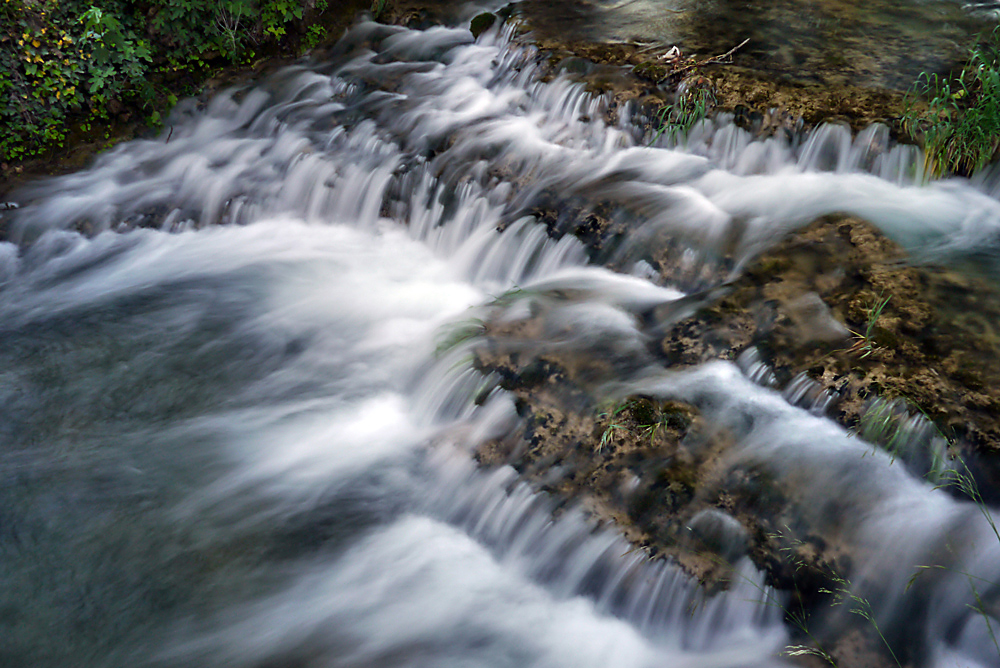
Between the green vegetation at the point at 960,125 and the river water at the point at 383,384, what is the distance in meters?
0.16

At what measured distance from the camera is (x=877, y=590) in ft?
8.49

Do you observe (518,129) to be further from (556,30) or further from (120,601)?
(120,601)

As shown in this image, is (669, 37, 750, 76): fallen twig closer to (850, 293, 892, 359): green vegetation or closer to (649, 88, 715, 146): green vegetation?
(649, 88, 715, 146): green vegetation

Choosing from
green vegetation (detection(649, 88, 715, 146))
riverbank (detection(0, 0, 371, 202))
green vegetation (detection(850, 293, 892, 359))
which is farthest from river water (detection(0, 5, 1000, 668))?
green vegetation (detection(850, 293, 892, 359))

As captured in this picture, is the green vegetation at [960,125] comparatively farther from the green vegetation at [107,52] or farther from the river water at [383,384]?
the green vegetation at [107,52]

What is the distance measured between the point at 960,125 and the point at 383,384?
3.96 metres

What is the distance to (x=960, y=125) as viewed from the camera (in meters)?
4.35

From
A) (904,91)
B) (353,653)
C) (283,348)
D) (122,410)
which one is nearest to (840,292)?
(904,91)

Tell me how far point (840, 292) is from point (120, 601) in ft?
12.5

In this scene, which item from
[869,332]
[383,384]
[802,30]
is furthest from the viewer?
[802,30]

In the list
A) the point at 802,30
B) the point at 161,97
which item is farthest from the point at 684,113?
the point at 161,97

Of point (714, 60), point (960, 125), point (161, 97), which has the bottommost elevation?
point (161, 97)

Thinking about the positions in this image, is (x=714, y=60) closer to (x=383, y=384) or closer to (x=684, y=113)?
(x=684, y=113)

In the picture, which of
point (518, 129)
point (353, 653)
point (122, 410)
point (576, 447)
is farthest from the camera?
point (518, 129)
